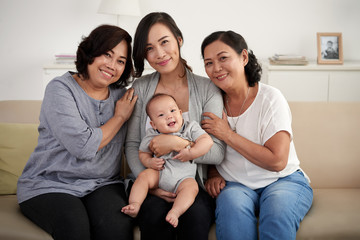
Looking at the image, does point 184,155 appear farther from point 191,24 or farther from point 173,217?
point 191,24

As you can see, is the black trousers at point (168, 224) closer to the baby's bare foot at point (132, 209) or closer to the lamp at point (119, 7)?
the baby's bare foot at point (132, 209)

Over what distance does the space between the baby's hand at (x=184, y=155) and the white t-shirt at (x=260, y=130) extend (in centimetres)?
24

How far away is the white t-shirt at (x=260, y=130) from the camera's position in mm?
1847

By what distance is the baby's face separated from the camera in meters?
1.87

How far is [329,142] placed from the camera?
221 cm

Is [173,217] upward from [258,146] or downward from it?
downward

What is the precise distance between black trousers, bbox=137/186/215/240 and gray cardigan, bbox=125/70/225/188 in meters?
0.22

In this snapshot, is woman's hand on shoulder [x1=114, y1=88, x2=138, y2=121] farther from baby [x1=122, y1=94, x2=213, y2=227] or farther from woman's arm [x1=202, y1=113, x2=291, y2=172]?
woman's arm [x1=202, y1=113, x2=291, y2=172]

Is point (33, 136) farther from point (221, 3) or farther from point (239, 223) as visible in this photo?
point (221, 3)

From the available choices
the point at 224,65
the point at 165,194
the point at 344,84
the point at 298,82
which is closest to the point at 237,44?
the point at 224,65

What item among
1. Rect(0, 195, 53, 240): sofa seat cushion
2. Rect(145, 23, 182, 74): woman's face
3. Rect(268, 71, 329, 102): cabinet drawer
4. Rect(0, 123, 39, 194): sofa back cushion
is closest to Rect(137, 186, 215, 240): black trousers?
Rect(0, 195, 53, 240): sofa seat cushion

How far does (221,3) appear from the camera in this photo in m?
4.23

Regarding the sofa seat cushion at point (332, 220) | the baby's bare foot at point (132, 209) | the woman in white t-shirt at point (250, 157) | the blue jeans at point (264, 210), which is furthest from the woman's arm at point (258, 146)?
the baby's bare foot at point (132, 209)

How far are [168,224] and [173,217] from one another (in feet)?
0.19
